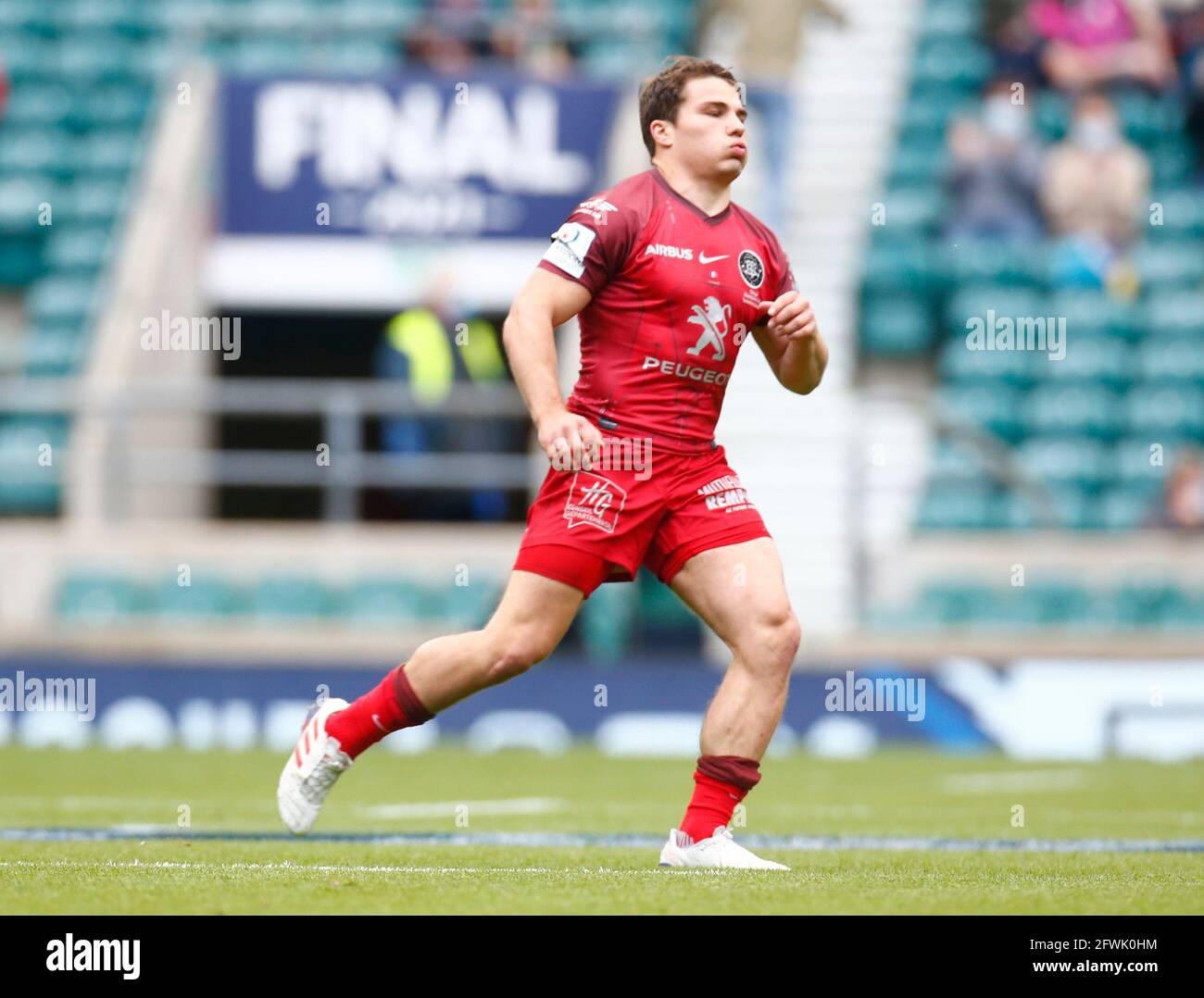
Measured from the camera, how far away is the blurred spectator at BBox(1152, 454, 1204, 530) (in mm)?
13773

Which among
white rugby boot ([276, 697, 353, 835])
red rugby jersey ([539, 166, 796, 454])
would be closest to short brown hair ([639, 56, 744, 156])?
red rugby jersey ([539, 166, 796, 454])

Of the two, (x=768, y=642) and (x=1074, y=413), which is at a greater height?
(x=1074, y=413)

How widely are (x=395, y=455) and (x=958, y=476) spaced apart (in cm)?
361

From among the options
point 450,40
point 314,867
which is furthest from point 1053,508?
point 314,867

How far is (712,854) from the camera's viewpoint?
19.7 feet

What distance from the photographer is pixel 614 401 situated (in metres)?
6.18

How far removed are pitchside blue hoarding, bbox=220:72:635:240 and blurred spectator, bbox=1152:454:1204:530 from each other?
14.5 ft

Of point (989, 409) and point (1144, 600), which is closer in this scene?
point (1144, 600)

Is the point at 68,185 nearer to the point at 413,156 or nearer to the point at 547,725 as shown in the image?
the point at 413,156

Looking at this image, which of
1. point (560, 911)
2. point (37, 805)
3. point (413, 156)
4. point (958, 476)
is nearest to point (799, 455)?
point (958, 476)

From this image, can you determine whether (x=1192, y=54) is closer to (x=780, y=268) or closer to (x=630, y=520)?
(x=780, y=268)

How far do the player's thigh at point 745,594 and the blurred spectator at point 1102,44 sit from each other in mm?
11782

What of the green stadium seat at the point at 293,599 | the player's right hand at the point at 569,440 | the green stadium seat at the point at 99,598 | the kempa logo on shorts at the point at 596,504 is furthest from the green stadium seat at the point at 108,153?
the player's right hand at the point at 569,440

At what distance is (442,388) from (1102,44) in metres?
6.53
